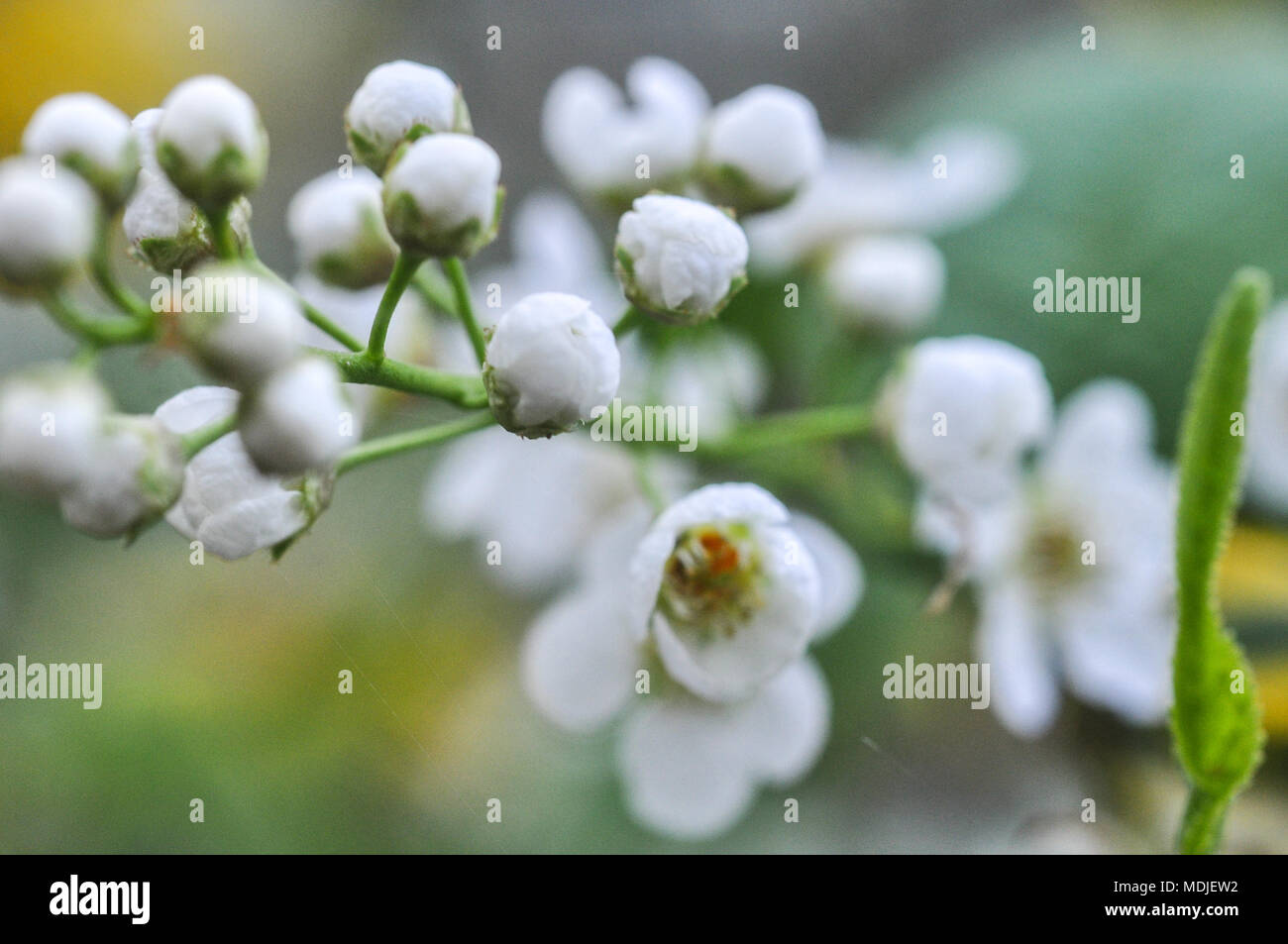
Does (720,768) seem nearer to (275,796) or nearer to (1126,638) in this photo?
(1126,638)

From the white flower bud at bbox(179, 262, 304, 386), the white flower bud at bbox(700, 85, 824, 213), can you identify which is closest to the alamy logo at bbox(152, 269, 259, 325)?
the white flower bud at bbox(179, 262, 304, 386)

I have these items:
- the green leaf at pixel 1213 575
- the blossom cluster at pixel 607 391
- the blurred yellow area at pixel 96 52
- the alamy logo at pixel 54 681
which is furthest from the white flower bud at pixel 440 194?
the blurred yellow area at pixel 96 52

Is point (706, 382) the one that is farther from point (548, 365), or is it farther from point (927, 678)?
point (548, 365)

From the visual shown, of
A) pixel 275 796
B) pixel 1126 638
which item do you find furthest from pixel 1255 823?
pixel 275 796

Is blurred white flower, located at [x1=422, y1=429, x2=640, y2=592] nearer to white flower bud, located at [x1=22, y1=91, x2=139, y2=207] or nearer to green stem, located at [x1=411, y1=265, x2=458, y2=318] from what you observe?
green stem, located at [x1=411, y1=265, x2=458, y2=318]

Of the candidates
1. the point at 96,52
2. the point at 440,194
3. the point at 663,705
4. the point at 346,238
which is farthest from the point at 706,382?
the point at 96,52
